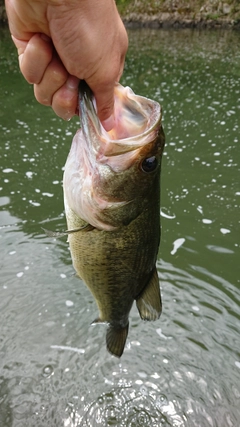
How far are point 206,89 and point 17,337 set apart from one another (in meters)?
10.5

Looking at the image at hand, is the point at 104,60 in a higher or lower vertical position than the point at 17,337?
higher

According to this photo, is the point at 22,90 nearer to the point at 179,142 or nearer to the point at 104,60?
the point at 179,142

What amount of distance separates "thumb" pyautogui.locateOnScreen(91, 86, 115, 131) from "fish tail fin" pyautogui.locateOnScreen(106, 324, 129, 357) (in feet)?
3.70

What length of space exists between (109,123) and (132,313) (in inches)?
116

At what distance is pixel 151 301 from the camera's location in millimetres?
2121

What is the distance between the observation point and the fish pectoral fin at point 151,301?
2.12m

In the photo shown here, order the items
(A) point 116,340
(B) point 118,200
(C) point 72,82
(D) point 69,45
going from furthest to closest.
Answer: (A) point 116,340
(B) point 118,200
(C) point 72,82
(D) point 69,45

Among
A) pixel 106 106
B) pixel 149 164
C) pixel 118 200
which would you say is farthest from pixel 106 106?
pixel 118 200

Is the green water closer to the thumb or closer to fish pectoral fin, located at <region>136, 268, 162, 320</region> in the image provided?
fish pectoral fin, located at <region>136, 268, 162, 320</region>

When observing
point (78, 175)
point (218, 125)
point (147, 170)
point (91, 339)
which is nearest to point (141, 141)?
point (147, 170)

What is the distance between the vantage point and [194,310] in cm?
436

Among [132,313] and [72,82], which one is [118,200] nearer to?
[72,82]

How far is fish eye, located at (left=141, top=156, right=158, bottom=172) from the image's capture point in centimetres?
172

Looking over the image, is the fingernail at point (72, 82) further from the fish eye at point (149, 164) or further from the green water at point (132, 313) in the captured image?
the green water at point (132, 313)
